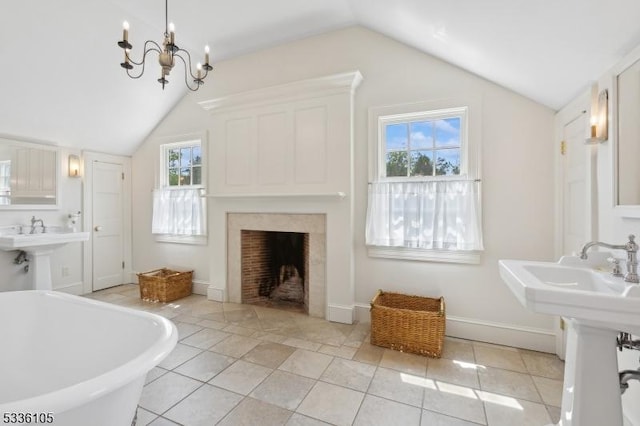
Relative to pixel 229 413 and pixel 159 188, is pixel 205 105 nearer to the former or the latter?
pixel 159 188

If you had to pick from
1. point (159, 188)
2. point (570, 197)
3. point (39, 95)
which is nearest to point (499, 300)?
point (570, 197)

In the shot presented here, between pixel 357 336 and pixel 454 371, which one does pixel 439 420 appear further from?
pixel 357 336

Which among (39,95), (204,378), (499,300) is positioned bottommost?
(204,378)

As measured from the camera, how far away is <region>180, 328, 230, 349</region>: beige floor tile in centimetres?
256

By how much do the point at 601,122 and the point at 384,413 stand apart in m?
2.19

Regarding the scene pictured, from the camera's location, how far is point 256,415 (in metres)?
1.67

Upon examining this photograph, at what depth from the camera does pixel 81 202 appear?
13.2 ft

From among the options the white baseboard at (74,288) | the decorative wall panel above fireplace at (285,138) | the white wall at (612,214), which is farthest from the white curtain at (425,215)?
the white baseboard at (74,288)

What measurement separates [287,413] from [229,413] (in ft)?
1.13

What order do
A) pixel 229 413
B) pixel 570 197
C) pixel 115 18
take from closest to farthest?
pixel 229 413
pixel 570 197
pixel 115 18

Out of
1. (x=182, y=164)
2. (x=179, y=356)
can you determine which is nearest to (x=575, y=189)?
(x=179, y=356)

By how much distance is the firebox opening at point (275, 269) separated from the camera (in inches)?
143

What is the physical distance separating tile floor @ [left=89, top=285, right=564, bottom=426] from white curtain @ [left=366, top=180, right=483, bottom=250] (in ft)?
3.10

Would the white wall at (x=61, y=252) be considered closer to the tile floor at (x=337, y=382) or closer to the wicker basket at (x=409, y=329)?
the tile floor at (x=337, y=382)
